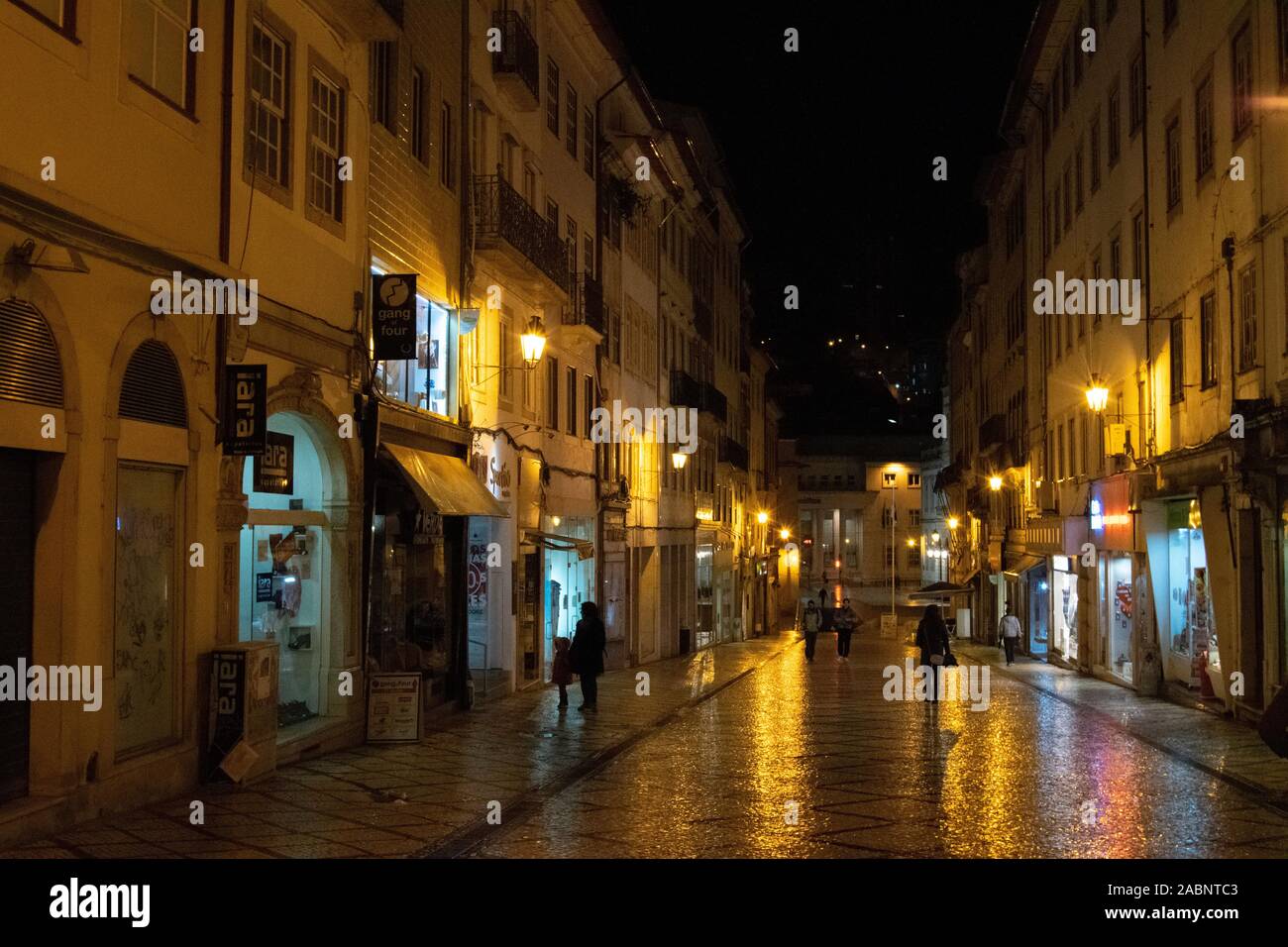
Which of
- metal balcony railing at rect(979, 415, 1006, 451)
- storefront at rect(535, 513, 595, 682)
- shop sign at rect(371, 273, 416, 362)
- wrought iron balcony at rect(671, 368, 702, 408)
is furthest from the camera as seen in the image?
metal balcony railing at rect(979, 415, 1006, 451)

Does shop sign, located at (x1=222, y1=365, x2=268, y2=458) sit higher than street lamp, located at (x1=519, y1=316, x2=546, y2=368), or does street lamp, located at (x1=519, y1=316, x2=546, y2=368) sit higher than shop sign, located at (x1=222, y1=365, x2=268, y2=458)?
street lamp, located at (x1=519, y1=316, x2=546, y2=368)

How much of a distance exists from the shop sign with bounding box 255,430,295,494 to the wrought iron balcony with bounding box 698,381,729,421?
30360 mm

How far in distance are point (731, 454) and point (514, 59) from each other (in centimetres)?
3139

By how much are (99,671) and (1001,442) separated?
41.0 m

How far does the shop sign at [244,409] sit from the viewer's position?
Answer: 13641 millimetres

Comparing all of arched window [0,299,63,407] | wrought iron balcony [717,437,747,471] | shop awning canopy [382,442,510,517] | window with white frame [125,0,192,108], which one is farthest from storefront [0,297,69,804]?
wrought iron balcony [717,437,747,471]

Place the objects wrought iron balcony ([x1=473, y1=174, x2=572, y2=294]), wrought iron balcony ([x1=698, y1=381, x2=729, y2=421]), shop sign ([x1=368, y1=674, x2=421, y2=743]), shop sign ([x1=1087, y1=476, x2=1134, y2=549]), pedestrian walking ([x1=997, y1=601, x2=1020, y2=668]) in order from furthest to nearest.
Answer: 1. wrought iron balcony ([x1=698, y1=381, x2=729, y2=421])
2. pedestrian walking ([x1=997, y1=601, x2=1020, y2=668])
3. shop sign ([x1=1087, y1=476, x2=1134, y2=549])
4. wrought iron balcony ([x1=473, y1=174, x2=572, y2=294])
5. shop sign ([x1=368, y1=674, x2=421, y2=743])

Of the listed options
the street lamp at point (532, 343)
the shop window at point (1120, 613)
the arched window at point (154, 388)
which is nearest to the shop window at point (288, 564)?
the arched window at point (154, 388)

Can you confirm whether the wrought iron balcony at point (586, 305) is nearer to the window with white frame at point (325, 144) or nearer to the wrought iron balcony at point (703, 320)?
the window with white frame at point (325, 144)

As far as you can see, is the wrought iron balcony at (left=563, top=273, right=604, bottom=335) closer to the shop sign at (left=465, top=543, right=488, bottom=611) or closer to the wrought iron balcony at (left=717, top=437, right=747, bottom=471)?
the shop sign at (left=465, top=543, right=488, bottom=611)

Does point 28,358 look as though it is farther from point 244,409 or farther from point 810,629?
point 810,629

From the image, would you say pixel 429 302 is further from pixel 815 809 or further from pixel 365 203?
pixel 815 809

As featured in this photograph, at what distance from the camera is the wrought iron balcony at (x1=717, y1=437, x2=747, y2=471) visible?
5278 cm

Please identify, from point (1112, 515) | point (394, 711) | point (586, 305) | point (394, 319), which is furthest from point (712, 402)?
point (394, 711)
